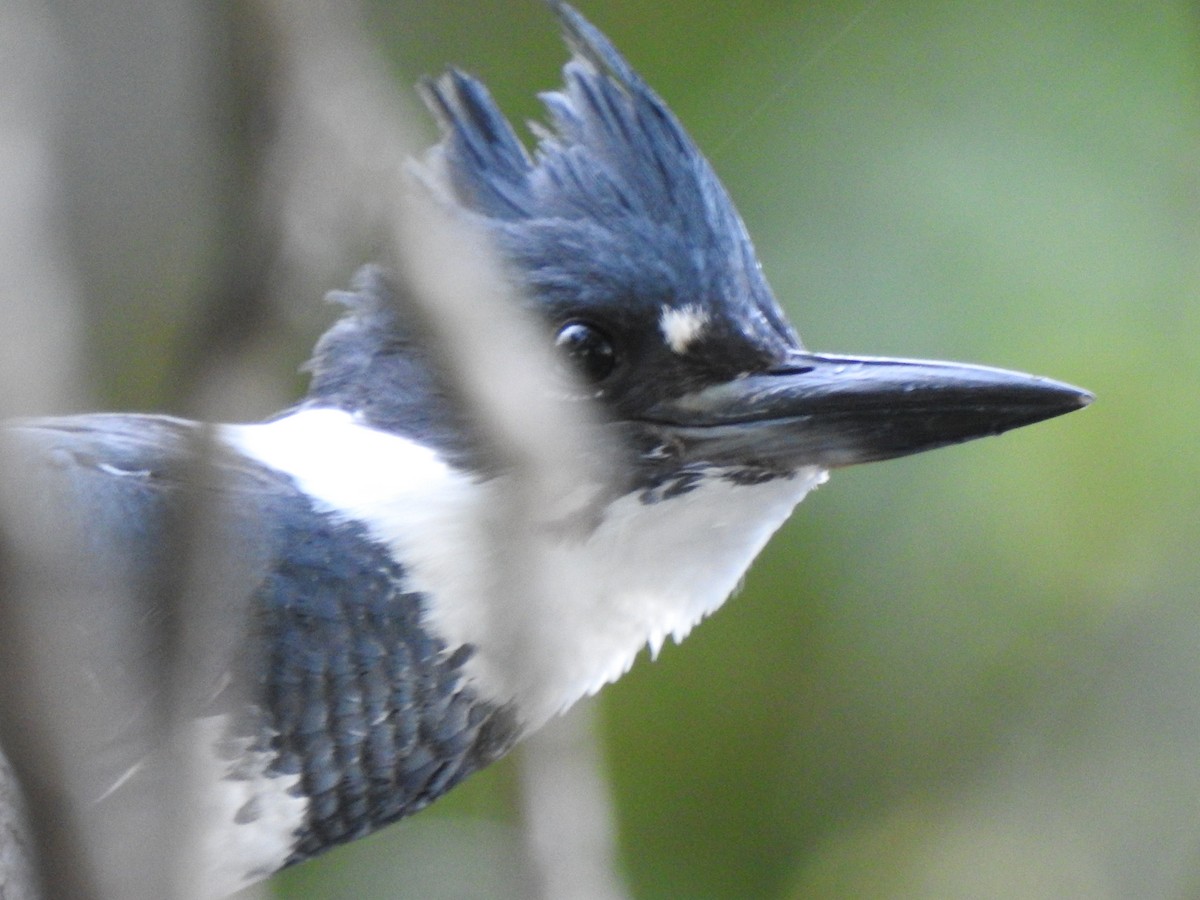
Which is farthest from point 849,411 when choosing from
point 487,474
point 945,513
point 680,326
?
point 945,513

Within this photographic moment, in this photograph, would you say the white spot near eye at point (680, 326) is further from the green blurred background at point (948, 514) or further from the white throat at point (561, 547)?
the green blurred background at point (948, 514)

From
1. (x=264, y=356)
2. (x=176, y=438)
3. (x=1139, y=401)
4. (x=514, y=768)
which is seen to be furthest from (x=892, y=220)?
(x=264, y=356)

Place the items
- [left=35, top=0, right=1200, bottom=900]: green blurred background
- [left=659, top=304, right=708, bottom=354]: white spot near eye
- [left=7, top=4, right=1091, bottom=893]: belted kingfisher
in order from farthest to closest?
[left=35, top=0, right=1200, bottom=900]: green blurred background < [left=659, top=304, right=708, bottom=354]: white spot near eye < [left=7, top=4, right=1091, bottom=893]: belted kingfisher

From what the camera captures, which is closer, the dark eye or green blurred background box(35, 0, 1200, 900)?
the dark eye

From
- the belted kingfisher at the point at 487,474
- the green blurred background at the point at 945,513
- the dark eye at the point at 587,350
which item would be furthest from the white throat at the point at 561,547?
the green blurred background at the point at 945,513

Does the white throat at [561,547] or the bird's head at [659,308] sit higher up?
the bird's head at [659,308]

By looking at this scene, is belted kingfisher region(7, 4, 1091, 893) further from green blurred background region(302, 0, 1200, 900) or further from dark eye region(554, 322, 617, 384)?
green blurred background region(302, 0, 1200, 900)

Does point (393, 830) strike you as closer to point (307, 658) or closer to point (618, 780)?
point (618, 780)

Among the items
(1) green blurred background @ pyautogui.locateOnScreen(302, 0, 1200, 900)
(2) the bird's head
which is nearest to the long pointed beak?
(2) the bird's head
